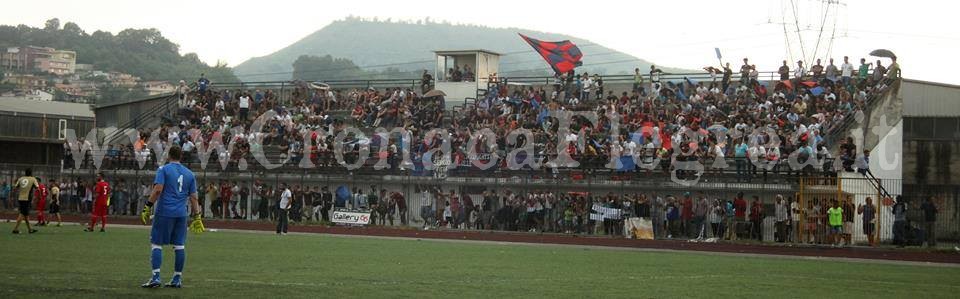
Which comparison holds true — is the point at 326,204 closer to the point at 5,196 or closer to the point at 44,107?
the point at 5,196

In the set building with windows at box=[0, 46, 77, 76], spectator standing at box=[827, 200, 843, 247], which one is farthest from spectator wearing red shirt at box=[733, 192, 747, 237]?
building with windows at box=[0, 46, 77, 76]

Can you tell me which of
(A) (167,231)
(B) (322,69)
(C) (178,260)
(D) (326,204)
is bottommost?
(D) (326,204)

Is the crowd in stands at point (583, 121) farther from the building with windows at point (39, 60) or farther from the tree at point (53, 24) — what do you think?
the tree at point (53, 24)

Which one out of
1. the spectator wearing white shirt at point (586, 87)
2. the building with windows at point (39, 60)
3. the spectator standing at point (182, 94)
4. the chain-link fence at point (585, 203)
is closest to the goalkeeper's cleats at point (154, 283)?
the chain-link fence at point (585, 203)

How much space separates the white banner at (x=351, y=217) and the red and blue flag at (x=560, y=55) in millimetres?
14677

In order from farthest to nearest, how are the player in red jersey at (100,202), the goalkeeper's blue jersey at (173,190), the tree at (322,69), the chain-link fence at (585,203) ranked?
1. the tree at (322,69)
2. the chain-link fence at (585,203)
3. the player in red jersey at (100,202)
4. the goalkeeper's blue jersey at (173,190)

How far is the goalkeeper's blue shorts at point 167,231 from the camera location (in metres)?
14.2

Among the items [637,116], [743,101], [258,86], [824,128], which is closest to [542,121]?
[637,116]

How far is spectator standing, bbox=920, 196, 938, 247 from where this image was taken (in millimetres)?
32062

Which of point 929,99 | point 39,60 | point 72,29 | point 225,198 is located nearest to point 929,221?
point 929,99

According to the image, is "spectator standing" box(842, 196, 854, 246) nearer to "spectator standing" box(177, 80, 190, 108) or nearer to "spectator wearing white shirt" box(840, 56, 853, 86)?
"spectator wearing white shirt" box(840, 56, 853, 86)

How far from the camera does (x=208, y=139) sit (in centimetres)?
4866

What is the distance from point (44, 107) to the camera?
2844 inches

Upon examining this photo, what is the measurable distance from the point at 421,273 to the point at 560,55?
3548 centimetres
